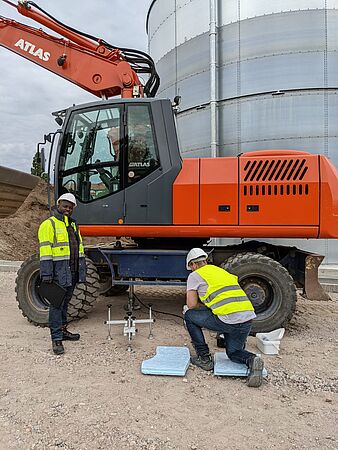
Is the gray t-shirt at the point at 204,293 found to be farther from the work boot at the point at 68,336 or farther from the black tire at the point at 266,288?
the work boot at the point at 68,336

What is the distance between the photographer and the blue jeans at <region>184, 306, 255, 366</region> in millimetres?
4207

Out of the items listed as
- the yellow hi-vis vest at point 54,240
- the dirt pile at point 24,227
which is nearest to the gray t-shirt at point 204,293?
the yellow hi-vis vest at point 54,240

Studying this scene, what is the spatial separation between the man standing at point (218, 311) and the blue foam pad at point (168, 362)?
228mm

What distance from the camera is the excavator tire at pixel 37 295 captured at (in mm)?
6031

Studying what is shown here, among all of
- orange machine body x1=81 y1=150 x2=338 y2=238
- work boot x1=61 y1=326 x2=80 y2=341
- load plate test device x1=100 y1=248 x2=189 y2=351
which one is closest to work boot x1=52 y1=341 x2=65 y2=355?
work boot x1=61 y1=326 x2=80 y2=341

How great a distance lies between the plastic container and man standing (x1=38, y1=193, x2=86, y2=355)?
2301 millimetres

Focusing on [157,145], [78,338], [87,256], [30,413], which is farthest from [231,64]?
[30,413]

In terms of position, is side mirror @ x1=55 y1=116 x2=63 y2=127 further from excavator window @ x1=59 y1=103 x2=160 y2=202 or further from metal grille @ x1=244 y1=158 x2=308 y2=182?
metal grille @ x1=244 y1=158 x2=308 y2=182

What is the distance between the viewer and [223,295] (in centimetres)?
421

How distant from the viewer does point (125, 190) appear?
595 centimetres

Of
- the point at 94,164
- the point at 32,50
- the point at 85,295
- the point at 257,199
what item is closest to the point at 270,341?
the point at 257,199

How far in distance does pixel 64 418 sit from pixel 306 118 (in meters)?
10.3

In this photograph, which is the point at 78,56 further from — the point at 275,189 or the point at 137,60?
the point at 275,189

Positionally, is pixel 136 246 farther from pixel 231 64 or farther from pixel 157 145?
pixel 231 64
